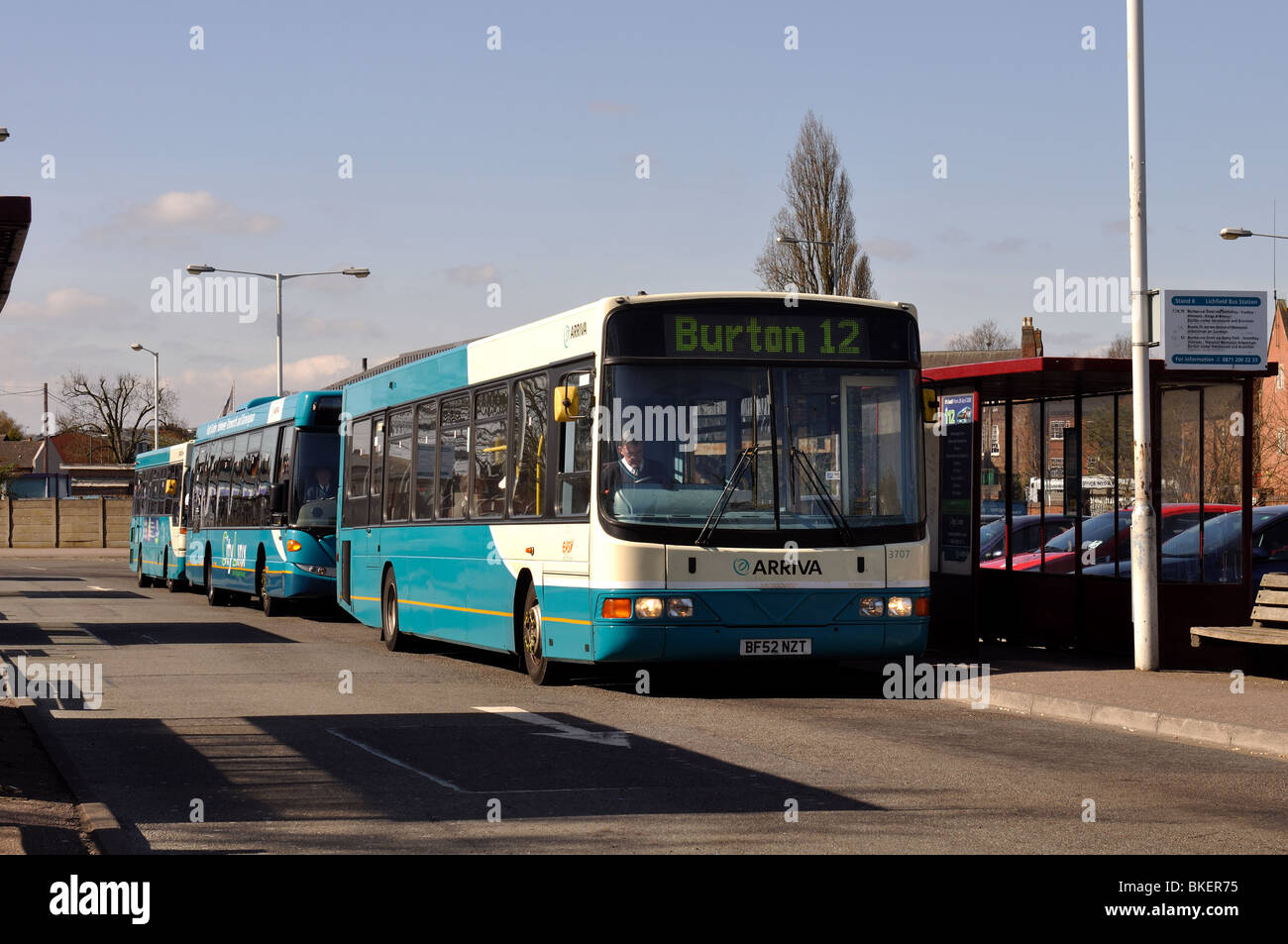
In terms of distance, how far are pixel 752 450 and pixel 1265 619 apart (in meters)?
4.76

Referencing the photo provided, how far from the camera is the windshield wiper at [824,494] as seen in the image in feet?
45.8

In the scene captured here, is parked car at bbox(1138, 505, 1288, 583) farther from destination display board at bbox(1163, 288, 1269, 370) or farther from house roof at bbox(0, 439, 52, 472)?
house roof at bbox(0, 439, 52, 472)

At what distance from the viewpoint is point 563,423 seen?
14.8 metres

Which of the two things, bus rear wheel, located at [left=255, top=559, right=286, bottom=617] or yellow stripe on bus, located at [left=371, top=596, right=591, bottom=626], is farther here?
bus rear wheel, located at [left=255, top=559, right=286, bottom=617]

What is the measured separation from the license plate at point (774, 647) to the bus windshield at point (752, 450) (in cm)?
93

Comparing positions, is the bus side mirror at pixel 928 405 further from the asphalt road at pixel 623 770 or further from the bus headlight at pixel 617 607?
the bus headlight at pixel 617 607

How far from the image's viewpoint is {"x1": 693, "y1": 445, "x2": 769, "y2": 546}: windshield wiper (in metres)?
13.8

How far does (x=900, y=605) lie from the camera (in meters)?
14.3

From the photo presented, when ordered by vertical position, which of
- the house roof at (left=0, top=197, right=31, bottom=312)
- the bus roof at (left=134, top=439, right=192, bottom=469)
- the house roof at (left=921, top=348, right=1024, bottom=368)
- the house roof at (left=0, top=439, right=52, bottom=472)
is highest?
the house roof at (left=921, top=348, right=1024, bottom=368)

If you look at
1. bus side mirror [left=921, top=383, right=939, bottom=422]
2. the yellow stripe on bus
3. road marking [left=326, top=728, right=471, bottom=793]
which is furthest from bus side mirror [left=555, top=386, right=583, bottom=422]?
road marking [left=326, top=728, right=471, bottom=793]

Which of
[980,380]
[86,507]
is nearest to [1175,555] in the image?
[980,380]

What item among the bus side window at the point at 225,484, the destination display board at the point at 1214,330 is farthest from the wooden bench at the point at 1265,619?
the bus side window at the point at 225,484

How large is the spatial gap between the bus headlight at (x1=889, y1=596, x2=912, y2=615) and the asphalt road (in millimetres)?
771
